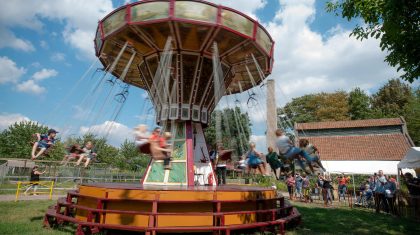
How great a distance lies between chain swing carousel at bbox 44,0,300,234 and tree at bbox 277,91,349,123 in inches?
1546

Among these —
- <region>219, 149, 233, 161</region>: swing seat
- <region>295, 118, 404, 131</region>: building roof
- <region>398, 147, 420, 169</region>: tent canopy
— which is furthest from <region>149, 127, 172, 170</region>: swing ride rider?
<region>295, 118, 404, 131</region>: building roof

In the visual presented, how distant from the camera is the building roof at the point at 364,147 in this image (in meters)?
30.6

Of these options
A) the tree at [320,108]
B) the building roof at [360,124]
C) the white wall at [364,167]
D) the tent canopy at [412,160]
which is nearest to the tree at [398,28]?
the tent canopy at [412,160]

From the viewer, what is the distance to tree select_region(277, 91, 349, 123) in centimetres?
5212

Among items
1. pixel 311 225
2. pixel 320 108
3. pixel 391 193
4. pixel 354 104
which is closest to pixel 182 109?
pixel 311 225

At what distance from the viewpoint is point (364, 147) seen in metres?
32.9

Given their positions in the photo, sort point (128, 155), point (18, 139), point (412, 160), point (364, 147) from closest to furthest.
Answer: point (412, 160) < point (364, 147) < point (18, 139) < point (128, 155)

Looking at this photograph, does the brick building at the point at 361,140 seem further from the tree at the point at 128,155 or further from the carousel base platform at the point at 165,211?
the tree at the point at 128,155

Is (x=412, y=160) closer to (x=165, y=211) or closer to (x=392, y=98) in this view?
(x=165, y=211)

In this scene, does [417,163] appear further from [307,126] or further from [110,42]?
[307,126]

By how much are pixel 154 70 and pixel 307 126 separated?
97.6 feet

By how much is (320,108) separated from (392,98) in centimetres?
1141

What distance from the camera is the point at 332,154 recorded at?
33.2m

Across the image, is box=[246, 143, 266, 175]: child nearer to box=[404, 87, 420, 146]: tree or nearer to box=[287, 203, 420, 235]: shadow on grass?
box=[287, 203, 420, 235]: shadow on grass
